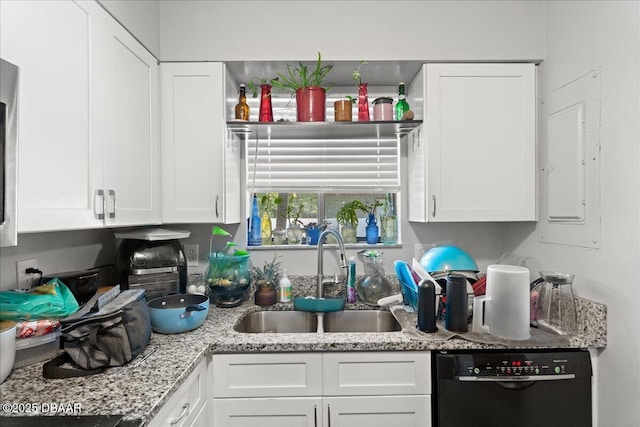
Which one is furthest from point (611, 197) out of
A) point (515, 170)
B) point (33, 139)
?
point (33, 139)

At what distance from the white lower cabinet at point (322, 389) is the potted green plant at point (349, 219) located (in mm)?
855

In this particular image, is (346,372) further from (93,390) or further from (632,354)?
(632,354)

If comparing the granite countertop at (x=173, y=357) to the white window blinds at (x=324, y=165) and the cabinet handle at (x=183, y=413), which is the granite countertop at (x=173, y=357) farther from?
the white window blinds at (x=324, y=165)

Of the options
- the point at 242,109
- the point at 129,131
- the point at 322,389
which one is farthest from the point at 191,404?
the point at 242,109

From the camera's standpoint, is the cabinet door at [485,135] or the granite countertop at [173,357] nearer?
the granite countertop at [173,357]

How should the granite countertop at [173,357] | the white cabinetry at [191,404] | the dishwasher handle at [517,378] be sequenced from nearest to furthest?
1. the granite countertop at [173,357]
2. the white cabinetry at [191,404]
3. the dishwasher handle at [517,378]

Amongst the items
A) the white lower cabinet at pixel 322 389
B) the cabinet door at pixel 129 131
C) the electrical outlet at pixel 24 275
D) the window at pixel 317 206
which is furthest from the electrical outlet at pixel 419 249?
the electrical outlet at pixel 24 275

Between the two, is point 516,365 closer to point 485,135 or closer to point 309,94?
point 485,135

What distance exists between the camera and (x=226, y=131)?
1829 millimetres

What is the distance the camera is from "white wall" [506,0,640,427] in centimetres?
124

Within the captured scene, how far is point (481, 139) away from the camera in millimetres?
1791

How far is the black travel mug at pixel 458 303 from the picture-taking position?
1.46 m

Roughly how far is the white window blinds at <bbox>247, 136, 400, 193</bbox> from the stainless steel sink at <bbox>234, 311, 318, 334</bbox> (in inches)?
28.8

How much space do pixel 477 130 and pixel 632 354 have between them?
1.11m
